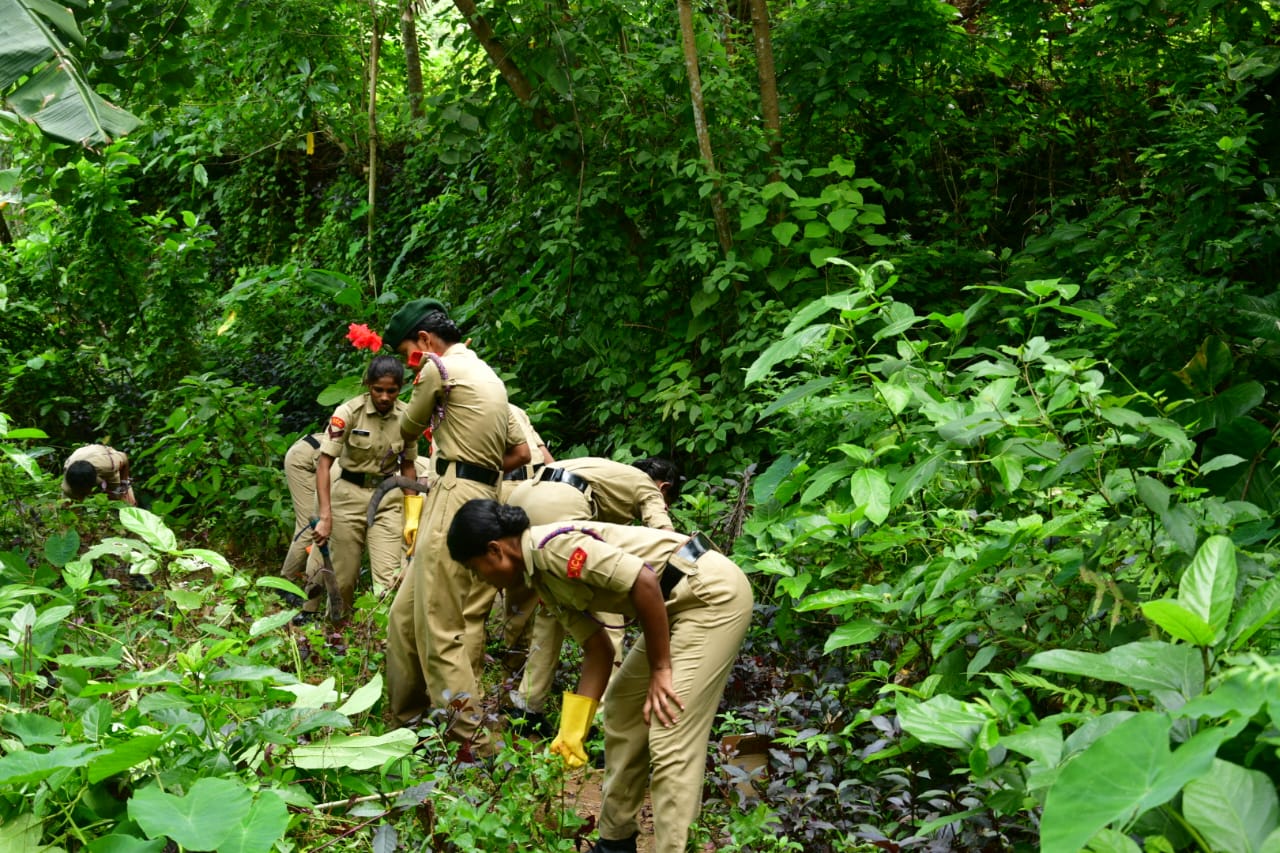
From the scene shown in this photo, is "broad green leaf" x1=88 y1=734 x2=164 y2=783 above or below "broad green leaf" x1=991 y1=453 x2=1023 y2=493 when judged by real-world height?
below

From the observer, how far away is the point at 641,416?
30.5ft

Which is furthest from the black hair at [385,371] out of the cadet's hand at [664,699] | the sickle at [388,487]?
the cadet's hand at [664,699]

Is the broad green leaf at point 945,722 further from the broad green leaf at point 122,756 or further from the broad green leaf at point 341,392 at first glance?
the broad green leaf at point 341,392

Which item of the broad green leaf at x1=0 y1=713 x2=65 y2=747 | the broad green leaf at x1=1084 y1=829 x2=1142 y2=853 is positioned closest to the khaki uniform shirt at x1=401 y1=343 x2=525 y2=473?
the broad green leaf at x1=0 y1=713 x2=65 y2=747

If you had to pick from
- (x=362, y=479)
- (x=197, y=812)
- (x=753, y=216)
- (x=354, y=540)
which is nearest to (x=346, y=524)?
(x=354, y=540)

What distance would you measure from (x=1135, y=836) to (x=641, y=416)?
696 centimetres

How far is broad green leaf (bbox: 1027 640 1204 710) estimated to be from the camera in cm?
251

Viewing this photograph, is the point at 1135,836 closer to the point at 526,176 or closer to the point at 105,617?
the point at 105,617

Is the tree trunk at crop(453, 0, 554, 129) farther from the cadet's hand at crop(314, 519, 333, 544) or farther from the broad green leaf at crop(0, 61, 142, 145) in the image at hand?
the broad green leaf at crop(0, 61, 142, 145)

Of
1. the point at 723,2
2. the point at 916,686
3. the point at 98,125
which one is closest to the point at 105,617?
the point at 98,125

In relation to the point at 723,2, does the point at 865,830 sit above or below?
below

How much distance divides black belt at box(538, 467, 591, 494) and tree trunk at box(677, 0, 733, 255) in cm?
308

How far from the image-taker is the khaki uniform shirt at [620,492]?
6301 millimetres

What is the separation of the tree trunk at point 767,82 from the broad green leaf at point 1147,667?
21.5 feet
